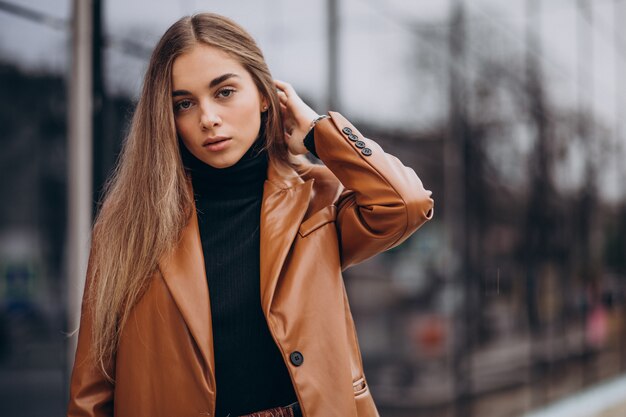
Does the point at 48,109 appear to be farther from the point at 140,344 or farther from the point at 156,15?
the point at 140,344

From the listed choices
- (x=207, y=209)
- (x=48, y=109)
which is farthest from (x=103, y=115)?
(x=207, y=209)

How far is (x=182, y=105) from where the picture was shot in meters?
2.10

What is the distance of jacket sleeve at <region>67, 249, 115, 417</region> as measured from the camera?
209 cm

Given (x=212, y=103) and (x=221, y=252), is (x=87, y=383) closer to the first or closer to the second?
(x=221, y=252)

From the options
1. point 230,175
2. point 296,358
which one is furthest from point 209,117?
point 296,358

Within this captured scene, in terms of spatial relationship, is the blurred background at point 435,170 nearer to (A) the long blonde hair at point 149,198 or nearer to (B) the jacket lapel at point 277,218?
(A) the long blonde hair at point 149,198

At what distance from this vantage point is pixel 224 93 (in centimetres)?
208

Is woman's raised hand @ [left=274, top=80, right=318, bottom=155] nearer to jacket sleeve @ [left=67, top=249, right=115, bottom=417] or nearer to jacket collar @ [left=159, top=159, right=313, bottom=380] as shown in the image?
jacket collar @ [left=159, top=159, right=313, bottom=380]

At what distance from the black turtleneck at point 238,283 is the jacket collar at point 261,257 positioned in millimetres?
41

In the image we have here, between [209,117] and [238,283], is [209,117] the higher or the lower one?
the higher one

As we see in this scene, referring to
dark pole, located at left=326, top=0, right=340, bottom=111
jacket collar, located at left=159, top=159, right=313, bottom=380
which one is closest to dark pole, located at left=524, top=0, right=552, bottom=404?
dark pole, located at left=326, top=0, right=340, bottom=111

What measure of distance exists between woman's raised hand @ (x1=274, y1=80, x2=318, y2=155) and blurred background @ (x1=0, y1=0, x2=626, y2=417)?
1.90m

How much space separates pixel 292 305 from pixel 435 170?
577cm

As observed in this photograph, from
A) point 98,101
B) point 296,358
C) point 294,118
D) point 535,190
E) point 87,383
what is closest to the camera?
point 296,358
